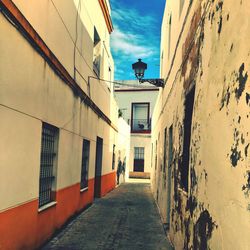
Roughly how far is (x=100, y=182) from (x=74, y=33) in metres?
7.74

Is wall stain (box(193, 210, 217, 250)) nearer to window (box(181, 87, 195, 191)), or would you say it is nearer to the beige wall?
window (box(181, 87, 195, 191))

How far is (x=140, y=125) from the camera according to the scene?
3106 cm

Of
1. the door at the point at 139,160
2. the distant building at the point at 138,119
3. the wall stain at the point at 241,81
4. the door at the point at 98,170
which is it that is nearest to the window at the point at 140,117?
the distant building at the point at 138,119

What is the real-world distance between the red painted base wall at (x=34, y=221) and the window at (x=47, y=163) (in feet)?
0.88

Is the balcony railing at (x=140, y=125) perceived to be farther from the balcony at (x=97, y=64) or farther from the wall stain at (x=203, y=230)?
the wall stain at (x=203, y=230)

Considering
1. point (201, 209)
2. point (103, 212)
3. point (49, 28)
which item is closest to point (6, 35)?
point (49, 28)

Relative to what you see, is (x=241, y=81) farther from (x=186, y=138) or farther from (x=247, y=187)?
(x=186, y=138)

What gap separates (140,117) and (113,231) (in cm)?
2403

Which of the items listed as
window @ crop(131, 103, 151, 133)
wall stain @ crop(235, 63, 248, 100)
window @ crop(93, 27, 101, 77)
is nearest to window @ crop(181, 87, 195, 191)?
wall stain @ crop(235, 63, 248, 100)

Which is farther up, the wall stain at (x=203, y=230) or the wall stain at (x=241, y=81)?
the wall stain at (x=241, y=81)

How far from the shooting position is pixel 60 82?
7445mm

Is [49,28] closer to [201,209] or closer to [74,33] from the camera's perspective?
[74,33]

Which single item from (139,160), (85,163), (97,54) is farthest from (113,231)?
(139,160)

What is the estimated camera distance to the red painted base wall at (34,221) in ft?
15.8
